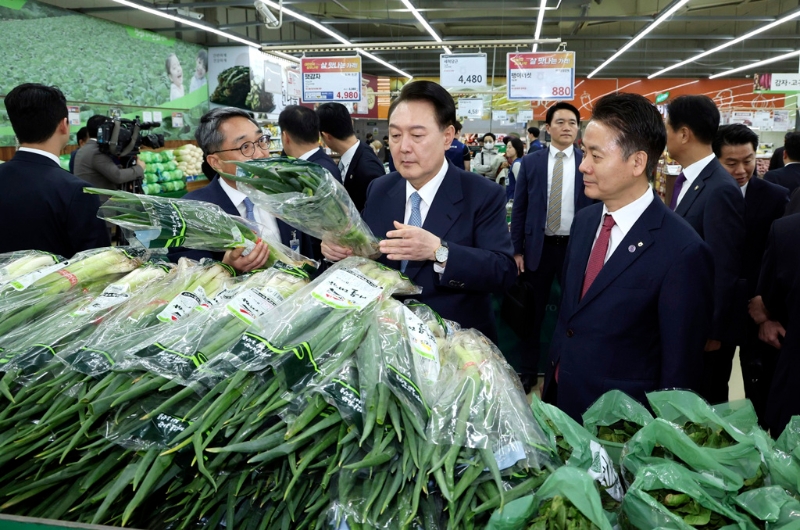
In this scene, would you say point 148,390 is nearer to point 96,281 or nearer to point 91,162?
point 96,281

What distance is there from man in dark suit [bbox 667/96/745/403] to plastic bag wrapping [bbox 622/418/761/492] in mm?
1781

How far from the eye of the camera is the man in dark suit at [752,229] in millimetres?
3078

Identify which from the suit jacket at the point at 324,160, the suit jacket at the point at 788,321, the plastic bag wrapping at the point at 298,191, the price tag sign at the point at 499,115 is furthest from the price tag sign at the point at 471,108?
the plastic bag wrapping at the point at 298,191

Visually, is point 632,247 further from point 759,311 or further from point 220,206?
point 220,206

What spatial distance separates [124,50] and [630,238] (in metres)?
11.3

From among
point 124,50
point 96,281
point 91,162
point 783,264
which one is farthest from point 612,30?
point 96,281

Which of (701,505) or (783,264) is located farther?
(783,264)

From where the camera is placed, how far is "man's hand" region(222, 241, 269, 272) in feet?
6.31

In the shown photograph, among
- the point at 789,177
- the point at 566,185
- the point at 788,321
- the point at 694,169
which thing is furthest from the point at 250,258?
the point at 789,177

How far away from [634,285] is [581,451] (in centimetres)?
93

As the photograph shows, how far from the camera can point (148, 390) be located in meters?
1.15

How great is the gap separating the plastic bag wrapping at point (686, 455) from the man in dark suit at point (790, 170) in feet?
15.2

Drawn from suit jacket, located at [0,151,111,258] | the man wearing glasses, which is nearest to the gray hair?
the man wearing glasses

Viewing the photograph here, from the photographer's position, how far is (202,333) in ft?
4.15
